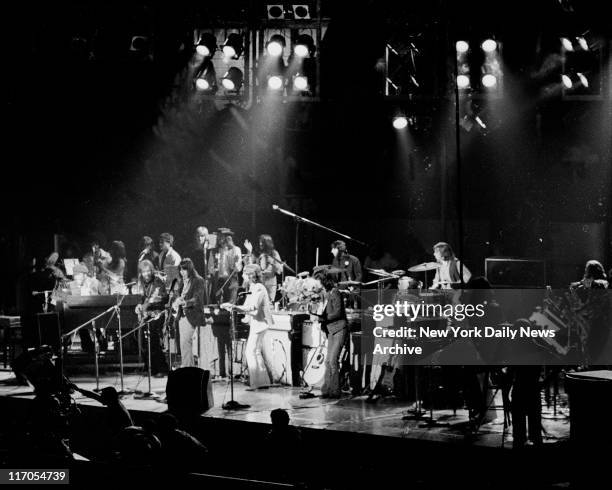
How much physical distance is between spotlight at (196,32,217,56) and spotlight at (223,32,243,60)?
0.24 metres

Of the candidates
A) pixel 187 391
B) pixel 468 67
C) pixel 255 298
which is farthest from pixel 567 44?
pixel 187 391

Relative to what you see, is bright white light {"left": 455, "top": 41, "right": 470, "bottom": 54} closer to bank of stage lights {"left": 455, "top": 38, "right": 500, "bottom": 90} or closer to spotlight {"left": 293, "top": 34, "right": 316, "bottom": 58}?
bank of stage lights {"left": 455, "top": 38, "right": 500, "bottom": 90}

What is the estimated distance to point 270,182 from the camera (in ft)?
61.8

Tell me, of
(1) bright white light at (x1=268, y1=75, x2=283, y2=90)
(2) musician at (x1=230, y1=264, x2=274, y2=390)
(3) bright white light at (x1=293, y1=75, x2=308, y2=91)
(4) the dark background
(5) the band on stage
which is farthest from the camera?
(4) the dark background

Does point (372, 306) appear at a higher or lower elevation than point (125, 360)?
higher

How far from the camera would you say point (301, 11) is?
17.3m

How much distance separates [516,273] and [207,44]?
8070mm

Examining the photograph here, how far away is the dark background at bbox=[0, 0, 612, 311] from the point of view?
17.7 m

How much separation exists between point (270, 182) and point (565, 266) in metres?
6.91

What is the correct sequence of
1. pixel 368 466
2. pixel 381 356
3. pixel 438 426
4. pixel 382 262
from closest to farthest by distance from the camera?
pixel 368 466, pixel 438 426, pixel 381 356, pixel 382 262

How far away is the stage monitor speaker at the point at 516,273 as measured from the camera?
44.6 feet

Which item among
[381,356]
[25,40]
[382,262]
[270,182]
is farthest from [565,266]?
[25,40]

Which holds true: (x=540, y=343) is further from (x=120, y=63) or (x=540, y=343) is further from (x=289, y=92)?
(x=120, y=63)

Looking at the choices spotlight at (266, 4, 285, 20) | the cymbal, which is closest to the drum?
the cymbal
